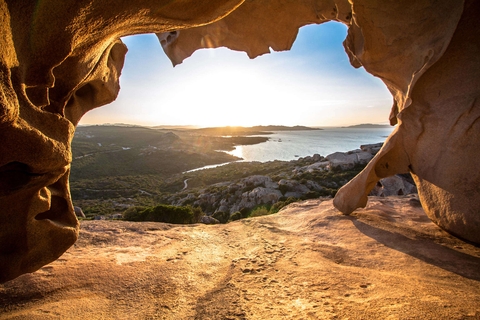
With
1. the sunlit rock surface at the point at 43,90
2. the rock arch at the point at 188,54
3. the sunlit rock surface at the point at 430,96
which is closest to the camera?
the sunlit rock surface at the point at 43,90

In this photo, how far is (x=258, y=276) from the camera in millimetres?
3400

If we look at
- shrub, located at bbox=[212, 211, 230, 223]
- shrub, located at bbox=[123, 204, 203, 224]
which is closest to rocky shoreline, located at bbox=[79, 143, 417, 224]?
shrub, located at bbox=[212, 211, 230, 223]

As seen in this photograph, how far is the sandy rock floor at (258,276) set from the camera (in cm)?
243

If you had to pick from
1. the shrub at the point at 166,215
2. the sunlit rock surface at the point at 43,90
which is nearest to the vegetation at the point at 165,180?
the shrub at the point at 166,215

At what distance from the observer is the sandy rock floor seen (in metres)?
2.43

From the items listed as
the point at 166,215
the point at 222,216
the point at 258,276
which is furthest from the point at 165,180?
the point at 258,276

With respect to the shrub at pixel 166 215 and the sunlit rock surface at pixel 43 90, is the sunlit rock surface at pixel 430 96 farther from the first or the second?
the shrub at pixel 166 215

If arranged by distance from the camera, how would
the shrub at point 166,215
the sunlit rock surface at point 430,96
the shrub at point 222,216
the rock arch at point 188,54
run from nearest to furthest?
the rock arch at point 188,54
the sunlit rock surface at point 430,96
the shrub at point 166,215
the shrub at point 222,216

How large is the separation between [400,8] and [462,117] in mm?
2575

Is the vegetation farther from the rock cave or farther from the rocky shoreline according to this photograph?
the rock cave

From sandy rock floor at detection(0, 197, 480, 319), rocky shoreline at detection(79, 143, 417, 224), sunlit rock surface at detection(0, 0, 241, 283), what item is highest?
sunlit rock surface at detection(0, 0, 241, 283)

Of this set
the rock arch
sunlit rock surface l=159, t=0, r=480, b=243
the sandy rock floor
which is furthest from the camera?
sunlit rock surface l=159, t=0, r=480, b=243

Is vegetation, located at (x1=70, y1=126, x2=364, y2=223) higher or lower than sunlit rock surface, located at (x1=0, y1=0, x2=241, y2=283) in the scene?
lower

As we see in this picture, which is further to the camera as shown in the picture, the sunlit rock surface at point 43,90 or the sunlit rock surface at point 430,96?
the sunlit rock surface at point 430,96
